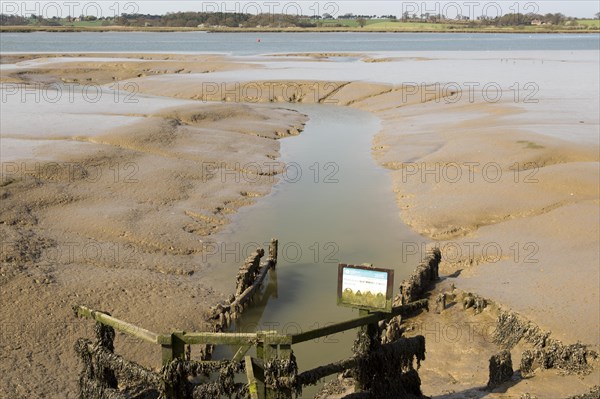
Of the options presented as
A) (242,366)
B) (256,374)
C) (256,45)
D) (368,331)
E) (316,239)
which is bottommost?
(316,239)

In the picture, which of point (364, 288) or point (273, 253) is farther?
point (273, 253)

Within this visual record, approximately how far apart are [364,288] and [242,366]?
1792mm

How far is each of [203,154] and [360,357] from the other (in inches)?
787

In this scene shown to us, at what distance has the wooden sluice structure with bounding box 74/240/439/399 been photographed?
7293 millimetres

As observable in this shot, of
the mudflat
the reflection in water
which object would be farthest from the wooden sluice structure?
the reflection in water

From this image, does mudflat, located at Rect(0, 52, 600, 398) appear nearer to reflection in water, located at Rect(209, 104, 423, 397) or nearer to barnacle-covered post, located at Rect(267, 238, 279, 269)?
reflection in water, located at Rect(209, 104, 423, 397)

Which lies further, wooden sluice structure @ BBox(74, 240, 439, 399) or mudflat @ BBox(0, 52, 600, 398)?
mudflat @ BBox(0, 52, 600, 398)

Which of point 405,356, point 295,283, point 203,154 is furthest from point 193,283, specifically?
point 203,154

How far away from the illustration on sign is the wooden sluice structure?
27cm

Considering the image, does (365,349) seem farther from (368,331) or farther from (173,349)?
(173,349)

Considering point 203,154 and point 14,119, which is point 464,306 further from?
point 14,119

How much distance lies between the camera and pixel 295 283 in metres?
15.2

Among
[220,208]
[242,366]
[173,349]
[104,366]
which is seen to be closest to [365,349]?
[242,366]

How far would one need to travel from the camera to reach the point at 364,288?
7.80 metres
